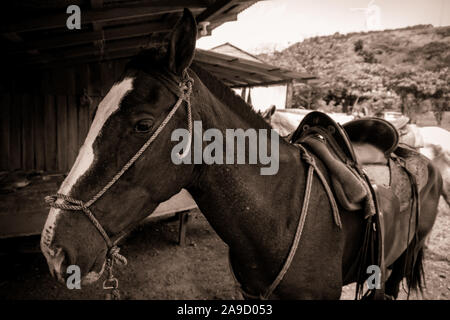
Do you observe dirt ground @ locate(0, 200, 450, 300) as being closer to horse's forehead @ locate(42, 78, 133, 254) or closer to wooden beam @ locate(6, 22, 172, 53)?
wooden beam @ locate(6, 22, 172, 53)

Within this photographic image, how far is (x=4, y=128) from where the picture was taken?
5.66 m

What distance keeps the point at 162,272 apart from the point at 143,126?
353 centimetres

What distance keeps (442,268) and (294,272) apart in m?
4.33

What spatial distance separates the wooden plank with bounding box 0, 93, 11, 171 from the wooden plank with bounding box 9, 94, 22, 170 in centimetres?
7

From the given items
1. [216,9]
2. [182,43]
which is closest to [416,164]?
[182,43]

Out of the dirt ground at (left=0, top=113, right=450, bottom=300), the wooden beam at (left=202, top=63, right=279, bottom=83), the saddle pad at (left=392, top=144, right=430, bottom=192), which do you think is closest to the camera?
the saddle pad at (left=392, top=144, right=430, bottom=192)

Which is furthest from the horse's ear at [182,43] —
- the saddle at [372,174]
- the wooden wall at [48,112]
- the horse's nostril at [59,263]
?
the wooden wall at [48,112]

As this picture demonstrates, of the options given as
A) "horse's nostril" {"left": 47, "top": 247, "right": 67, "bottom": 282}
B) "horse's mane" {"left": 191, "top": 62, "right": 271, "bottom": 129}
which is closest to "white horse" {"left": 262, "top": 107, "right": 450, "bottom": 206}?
"horse's mane" {"left": 191, "top": 62, "right": 271, "bottom": 129}

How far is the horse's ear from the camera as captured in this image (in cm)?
108

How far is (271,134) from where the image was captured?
1.52 metres

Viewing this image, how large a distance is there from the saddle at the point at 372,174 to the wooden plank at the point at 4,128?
6537 mm

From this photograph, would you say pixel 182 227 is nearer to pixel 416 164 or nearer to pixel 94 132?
pixel 416 164

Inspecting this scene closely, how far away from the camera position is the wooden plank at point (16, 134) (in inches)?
225

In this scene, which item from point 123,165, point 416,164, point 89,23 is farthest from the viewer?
point 89,23
